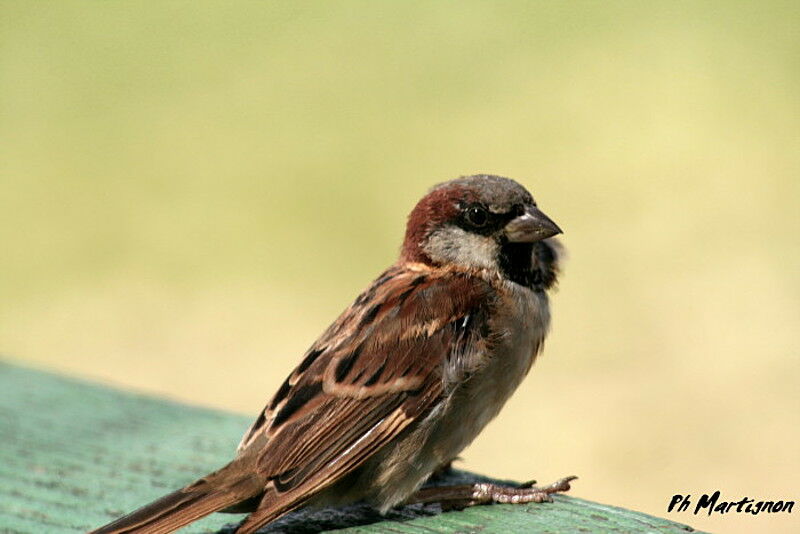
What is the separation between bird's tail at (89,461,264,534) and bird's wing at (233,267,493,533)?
5 centimetres

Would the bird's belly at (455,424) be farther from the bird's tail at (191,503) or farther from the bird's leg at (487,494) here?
the bird's tail at (191,503)

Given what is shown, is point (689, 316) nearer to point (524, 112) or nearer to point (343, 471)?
point (524, 112)

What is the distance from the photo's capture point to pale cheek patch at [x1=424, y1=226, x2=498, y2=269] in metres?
3.07

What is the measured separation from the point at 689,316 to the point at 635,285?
0.37 m

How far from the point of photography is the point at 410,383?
9.20 ft

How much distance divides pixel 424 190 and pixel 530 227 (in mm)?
4237

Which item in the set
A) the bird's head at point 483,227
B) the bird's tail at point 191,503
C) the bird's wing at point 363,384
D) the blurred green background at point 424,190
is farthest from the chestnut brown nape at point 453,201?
the blurred green background at point 424,190

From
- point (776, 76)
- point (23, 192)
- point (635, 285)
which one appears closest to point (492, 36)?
point (776, 76)

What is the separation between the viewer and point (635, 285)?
22.3ft

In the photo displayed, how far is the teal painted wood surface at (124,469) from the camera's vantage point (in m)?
2.71

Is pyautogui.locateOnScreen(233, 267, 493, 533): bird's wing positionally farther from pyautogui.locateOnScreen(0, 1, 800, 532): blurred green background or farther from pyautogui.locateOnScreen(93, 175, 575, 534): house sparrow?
pyautogui.locateOnScreen(0, 1, 800, 532): blurred green background

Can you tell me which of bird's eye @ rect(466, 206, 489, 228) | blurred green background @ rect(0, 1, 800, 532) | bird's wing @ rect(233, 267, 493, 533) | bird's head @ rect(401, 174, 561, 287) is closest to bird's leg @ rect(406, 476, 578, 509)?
bird's wing @ rect(233, 267, 493, 533)

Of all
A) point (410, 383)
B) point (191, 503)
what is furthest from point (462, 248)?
point (191, 503)

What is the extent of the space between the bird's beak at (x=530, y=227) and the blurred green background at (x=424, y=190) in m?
2.70
